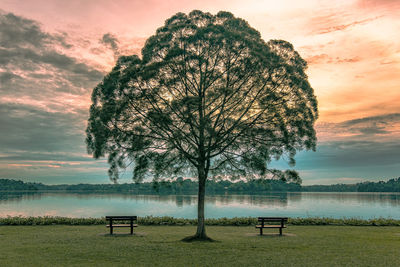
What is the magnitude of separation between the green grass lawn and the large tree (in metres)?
2.88

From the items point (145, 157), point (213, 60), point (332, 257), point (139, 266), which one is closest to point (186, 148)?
point (145, 157)

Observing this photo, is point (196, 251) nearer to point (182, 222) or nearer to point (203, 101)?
point (203, 101)

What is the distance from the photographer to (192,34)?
1552 cm

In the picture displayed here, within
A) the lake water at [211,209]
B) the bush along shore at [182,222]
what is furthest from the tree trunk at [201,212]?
the lake water at [211,209]

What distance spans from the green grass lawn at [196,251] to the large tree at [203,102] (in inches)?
113

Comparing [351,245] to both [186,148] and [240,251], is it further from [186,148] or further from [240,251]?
[186,148]

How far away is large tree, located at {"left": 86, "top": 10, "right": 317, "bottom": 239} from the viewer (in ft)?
50.8

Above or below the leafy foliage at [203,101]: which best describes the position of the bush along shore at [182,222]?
below

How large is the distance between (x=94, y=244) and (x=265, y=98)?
10.1m

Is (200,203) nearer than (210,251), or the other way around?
(210,251)

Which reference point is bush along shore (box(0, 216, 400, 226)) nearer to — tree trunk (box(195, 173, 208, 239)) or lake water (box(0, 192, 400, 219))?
tree trunk (box(195, 173, 208, 239))

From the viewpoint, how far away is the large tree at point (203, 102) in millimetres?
15484

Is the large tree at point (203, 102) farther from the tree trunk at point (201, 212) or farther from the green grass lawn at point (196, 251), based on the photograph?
the green grass lawn at point (196, 251)

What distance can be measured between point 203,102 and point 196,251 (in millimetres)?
6758
